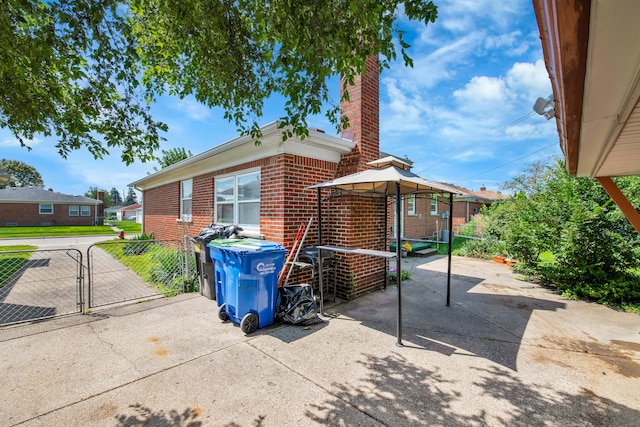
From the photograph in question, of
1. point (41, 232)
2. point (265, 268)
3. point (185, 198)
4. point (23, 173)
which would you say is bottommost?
point (41, 232)

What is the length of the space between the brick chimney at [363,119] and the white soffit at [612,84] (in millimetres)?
3613

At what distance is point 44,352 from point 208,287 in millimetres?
2480

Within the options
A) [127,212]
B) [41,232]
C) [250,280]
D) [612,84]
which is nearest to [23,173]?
[127,212]

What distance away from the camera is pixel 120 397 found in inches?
103

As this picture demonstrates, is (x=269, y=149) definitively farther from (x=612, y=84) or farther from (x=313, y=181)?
(x=612, y=84)

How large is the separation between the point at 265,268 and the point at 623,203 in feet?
17.0

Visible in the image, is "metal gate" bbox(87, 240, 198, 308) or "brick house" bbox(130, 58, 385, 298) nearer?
"brick house" bbox(130, 58, 385, 298)

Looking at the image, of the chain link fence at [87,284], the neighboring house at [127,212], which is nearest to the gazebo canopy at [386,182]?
the chain link fence at [87,284]

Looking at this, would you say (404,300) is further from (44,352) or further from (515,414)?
(44,352)

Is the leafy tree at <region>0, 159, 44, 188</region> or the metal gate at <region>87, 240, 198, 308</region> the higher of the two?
the leafy tree at <region>0, 159, 44, 188</region>

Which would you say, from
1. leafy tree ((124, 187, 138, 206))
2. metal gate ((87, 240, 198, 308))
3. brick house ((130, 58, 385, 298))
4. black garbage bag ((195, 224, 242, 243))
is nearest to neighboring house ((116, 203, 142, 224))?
leafy tree ((124, 187, 138, 206))

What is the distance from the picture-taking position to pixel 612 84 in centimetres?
147

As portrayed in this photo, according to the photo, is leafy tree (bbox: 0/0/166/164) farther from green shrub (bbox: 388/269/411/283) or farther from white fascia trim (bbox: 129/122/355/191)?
green shrub (bbox: 388/269/411/283)

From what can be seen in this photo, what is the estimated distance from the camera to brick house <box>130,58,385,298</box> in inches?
209
